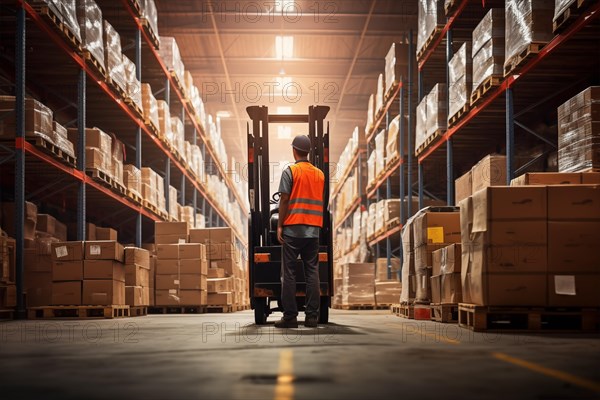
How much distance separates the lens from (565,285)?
558 cm

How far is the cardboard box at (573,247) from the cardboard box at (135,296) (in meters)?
6.77

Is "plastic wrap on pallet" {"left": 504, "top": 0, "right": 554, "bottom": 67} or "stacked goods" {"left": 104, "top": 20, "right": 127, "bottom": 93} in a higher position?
"stacked goods" {"left": 104, "top": 20, "right": 127, "bottom": 93}

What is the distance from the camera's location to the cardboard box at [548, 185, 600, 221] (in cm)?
564

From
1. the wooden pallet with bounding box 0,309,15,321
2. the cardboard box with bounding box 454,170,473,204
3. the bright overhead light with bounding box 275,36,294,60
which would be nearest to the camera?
the wooden pallet with bounding box 0,309,15,321

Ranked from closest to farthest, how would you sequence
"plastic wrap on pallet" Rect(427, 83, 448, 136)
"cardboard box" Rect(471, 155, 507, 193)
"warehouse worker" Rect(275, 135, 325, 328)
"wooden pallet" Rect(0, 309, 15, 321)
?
"warehouse worker" Rect(275, 135, 325, 328) → "wooden pallet" Rect(0, 309, 15, 321) → "cardboard box" Rect(471, 155, 507, 193) → "plastic wrap on pallet" Rect(427, 83, 448, 136)

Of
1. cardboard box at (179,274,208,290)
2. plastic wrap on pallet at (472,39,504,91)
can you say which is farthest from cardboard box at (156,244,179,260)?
plastic wrap on pallet at (472,39,504,91)

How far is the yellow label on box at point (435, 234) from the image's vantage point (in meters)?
8.32

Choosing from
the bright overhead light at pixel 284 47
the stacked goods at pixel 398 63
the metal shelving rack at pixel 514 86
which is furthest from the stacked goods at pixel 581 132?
the bright overhead light at pixel 284 47

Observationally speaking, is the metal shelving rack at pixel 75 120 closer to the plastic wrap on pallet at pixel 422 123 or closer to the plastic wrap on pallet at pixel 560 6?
the plastic wrap on pallet at pixel 422 123

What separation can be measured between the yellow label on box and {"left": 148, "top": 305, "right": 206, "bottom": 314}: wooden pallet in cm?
549

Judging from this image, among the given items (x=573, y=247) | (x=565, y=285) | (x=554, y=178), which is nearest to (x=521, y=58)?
(x=554, y=178)

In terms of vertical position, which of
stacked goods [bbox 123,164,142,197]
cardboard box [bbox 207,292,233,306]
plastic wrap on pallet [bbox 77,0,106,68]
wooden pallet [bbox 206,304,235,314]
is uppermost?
plastic wrap on pallet [bbox 77,0,106,68]

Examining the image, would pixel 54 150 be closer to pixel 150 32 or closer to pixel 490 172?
pixel 150 32

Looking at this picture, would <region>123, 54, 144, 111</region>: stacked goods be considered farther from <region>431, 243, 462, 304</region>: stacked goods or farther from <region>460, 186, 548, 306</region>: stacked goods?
<region>460, 186, 548, 306</region>: stacked goods
